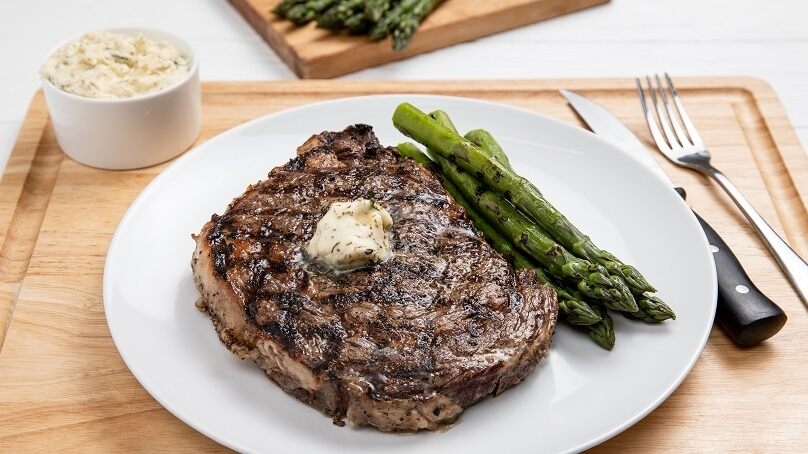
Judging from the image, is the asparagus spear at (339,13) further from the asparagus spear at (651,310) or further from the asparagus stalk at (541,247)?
the asparagus spear at (651,310)

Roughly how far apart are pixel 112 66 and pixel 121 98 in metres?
0.25

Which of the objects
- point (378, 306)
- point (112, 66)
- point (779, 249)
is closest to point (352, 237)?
point (378, 306)

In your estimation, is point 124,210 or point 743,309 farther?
point 124,210

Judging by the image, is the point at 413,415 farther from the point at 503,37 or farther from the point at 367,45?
the point at 503,37

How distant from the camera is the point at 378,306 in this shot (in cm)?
384

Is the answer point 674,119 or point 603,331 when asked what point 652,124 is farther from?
point 603,331

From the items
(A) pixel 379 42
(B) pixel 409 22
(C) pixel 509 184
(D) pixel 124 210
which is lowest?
(D) pixel 124 210

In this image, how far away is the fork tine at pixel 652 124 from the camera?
18.8ft

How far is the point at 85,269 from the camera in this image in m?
4.79

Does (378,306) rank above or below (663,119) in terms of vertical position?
above

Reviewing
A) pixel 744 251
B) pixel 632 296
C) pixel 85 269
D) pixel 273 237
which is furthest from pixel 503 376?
pixel 85 269

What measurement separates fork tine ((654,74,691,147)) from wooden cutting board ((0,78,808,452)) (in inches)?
7.4

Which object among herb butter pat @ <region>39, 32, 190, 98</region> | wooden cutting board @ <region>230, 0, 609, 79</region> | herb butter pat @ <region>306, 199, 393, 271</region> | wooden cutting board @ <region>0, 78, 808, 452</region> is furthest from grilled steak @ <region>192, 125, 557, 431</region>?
wooden cutting board @ <region>230, 0, 609, 79</region>

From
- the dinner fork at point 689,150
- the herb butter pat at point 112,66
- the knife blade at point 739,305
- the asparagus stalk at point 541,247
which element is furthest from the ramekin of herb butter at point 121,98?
the dinner fork at point 689,150
